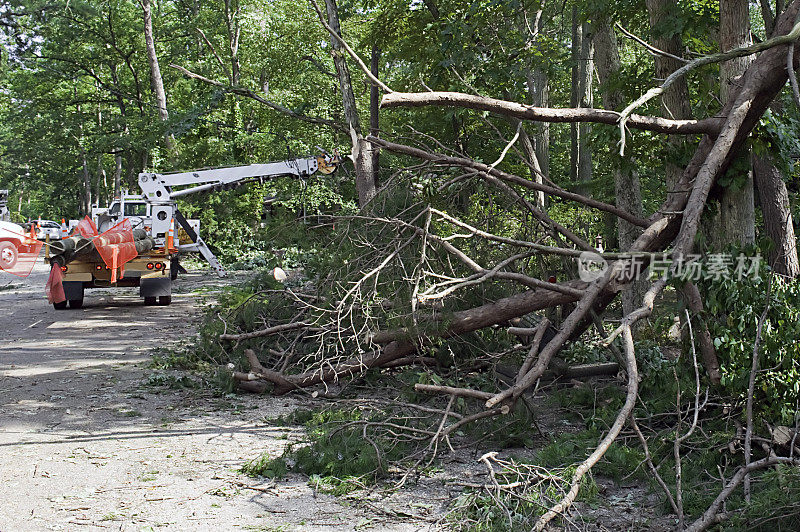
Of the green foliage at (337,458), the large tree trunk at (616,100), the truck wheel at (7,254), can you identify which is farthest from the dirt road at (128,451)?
the large tree trunk at (616,100)

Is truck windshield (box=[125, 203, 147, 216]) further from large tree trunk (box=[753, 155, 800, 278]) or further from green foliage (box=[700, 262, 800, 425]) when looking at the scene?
green foliage (box=[700, 262, 800, 425])

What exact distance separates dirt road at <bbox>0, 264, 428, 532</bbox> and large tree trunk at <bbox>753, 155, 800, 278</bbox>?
4.32 metres

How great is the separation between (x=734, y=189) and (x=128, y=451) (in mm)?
5531

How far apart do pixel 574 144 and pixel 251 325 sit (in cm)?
1480

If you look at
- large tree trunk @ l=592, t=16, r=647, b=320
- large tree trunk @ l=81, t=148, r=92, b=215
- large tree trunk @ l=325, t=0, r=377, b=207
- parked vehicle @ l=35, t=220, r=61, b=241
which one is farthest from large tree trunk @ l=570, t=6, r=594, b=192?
large tree trunk @ l=81, t=148, r=92, b=215

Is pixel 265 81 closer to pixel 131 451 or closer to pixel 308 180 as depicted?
pixel 308 180

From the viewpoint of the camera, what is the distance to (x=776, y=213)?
7363 mm

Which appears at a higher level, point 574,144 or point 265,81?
point 265,81

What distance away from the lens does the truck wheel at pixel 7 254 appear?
632 inches

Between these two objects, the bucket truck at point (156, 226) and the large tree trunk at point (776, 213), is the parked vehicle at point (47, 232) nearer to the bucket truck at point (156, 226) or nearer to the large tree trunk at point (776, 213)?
the bucket truck at point (156, 226)

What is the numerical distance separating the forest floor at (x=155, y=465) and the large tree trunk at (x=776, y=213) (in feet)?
9.44

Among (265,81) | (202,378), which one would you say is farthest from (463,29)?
(265,81)

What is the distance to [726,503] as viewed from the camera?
14.8ft

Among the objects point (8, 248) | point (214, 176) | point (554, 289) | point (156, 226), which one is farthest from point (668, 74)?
point (8, 248)
